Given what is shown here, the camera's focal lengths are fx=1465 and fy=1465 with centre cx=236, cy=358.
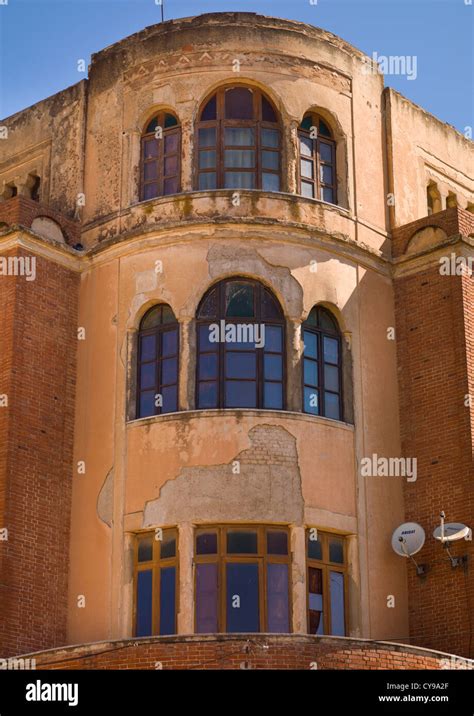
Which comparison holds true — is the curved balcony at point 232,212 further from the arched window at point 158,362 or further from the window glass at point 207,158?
the arched window at point 158,362

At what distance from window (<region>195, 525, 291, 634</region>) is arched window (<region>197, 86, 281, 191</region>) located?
21.2 ft

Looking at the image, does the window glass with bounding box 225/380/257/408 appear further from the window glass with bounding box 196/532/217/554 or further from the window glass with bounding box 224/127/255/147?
the window glass with bounding box 224/127/255/147

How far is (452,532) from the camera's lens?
24.3 metres

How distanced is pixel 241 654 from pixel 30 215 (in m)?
9.35

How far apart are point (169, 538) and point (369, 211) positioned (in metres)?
7.45

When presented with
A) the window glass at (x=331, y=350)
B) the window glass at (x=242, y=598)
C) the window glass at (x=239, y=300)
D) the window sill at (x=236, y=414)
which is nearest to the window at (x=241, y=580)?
the window glass at (x=242, y=598)

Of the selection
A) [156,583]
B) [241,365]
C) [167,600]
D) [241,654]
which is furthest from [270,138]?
[241,654]

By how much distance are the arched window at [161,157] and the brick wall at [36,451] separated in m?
2.21

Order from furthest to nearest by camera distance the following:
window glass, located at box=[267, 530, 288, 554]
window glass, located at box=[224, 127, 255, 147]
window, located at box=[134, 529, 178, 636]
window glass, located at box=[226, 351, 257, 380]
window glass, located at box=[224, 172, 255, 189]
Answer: window glass, located at box=[224, 127, 255, 147] < window glass, located at box=[224, 172, 255, 189] < window glass, located at box=[226, 351, 257, 380] < window glass, located at box=[267, 530, 288, 554] < window, located at box=[134, 529, 178, 636]

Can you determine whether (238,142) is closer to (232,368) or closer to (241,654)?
(232,368)

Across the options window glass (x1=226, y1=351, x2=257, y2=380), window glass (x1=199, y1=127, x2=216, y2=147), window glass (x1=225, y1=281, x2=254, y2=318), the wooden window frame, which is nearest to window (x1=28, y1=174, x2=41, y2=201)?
window glass (x1=199, y1=127, x2=216, y2=147)

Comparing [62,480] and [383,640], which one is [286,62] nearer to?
[62,480]

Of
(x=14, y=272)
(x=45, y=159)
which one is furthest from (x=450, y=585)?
(x=45, y=159)

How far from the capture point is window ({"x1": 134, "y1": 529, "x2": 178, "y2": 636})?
23.6 meters
